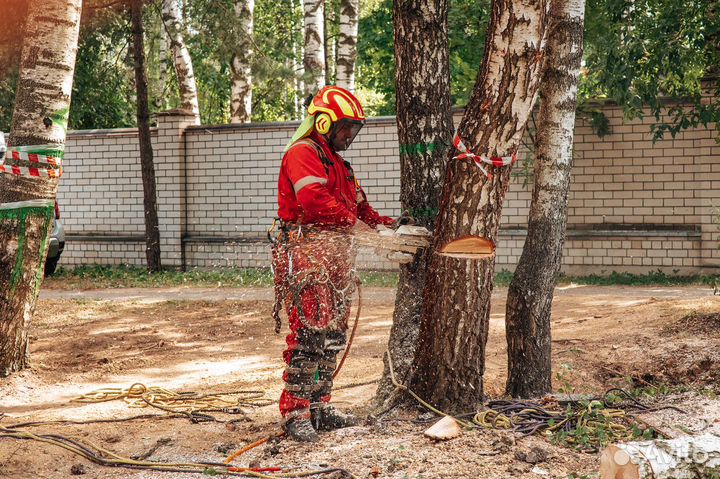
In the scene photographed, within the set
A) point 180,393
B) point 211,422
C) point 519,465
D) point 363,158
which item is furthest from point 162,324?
point 519,465

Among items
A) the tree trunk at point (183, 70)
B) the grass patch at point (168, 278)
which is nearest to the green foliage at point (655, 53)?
the grass patch at point (168, 278)

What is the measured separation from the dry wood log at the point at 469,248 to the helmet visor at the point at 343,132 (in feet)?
2.73

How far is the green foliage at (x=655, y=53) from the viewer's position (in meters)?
11.5

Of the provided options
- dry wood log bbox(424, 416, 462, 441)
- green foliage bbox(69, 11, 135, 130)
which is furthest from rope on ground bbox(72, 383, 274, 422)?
green foliage bbox(69, 11, 135, 130)

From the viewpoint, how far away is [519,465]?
4625 millimetres

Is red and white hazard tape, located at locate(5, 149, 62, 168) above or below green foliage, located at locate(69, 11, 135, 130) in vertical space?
below

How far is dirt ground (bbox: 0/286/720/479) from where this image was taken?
193 inches

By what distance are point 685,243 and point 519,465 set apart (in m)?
9.96

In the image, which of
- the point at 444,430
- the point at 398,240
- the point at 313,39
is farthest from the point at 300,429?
the point at 313,39

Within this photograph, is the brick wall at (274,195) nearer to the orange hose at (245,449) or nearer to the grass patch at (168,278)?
the grass patch at (168,278)

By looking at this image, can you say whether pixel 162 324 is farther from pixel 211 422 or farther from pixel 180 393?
pixel 211 422

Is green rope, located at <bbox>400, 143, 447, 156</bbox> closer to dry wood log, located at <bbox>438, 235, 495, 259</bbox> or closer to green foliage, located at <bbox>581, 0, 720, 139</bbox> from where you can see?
dry wood log, located at <bbox>438, 235, 495, 259</bbox>

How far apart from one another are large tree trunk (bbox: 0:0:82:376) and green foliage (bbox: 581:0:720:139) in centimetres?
703

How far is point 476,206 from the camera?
5.26 m
